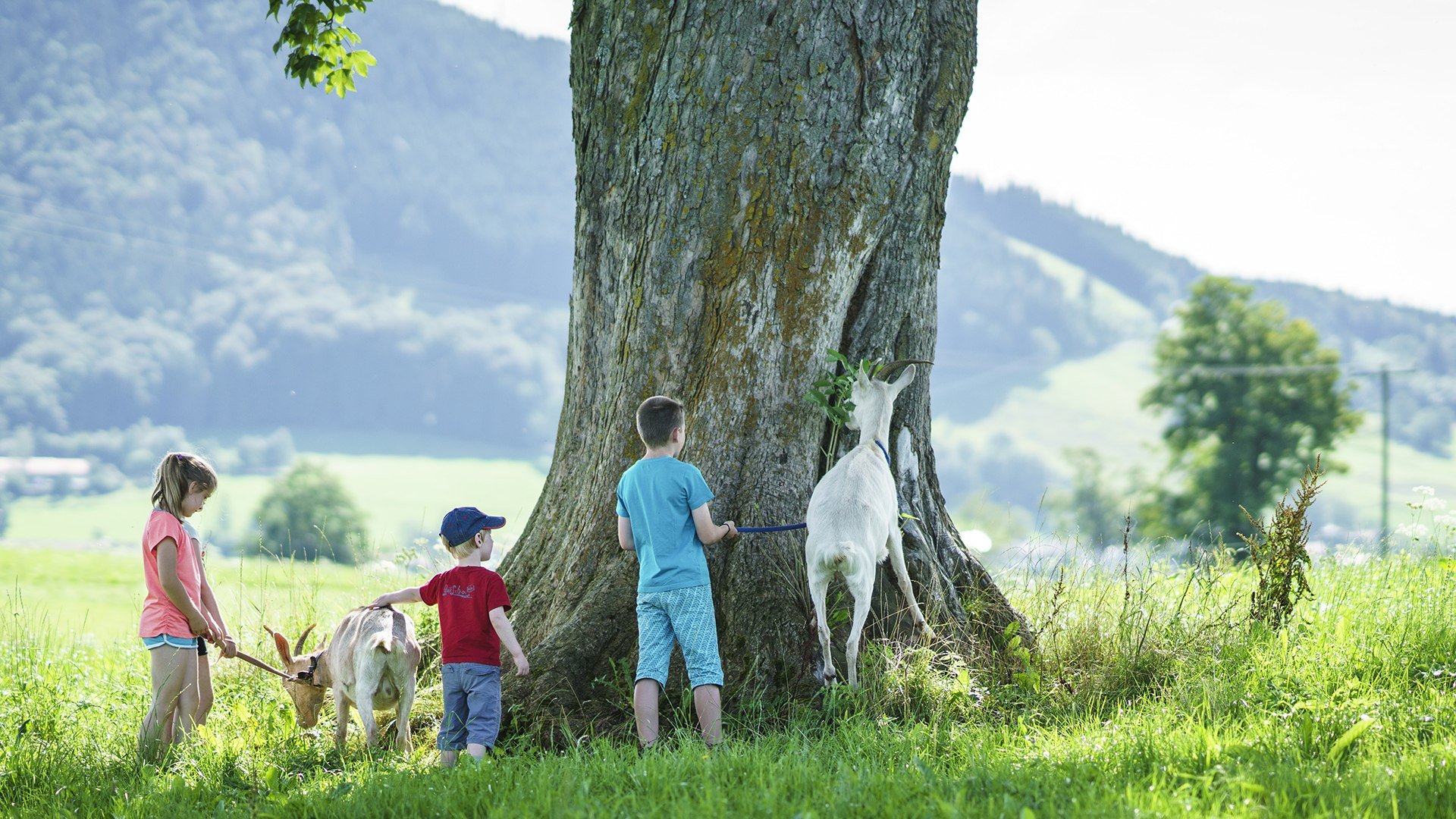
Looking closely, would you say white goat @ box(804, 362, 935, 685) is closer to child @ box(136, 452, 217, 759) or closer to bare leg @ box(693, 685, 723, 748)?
bare leg @ box(693, 685, 723, 748)

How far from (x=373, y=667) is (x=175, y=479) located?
4.76ft

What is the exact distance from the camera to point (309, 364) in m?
177

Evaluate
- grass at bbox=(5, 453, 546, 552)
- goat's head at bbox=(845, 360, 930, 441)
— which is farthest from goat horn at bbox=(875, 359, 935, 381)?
grass at bbox=(5, 453, 546, 552)

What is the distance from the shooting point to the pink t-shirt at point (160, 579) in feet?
17.1

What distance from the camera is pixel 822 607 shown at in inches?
192

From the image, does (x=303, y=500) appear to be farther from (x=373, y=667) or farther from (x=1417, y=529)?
(x=1417, y=529)

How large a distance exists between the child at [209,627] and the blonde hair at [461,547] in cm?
132

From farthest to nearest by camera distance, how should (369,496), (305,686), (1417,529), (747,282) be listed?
1. (369,496)
2. (1417,529)
3. (747,282)
4. (305,686)

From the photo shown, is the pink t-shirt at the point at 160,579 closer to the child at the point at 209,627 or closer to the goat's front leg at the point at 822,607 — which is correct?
the child at the point at 209,627

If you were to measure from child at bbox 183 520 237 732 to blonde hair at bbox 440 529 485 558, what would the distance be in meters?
1.32

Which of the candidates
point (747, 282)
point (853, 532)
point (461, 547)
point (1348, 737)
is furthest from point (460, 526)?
point (1348, 737)

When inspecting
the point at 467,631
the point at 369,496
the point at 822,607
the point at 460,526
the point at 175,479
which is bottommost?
the point at 369,496

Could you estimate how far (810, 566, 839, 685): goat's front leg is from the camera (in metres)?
4.82

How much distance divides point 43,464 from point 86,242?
2191 inches
